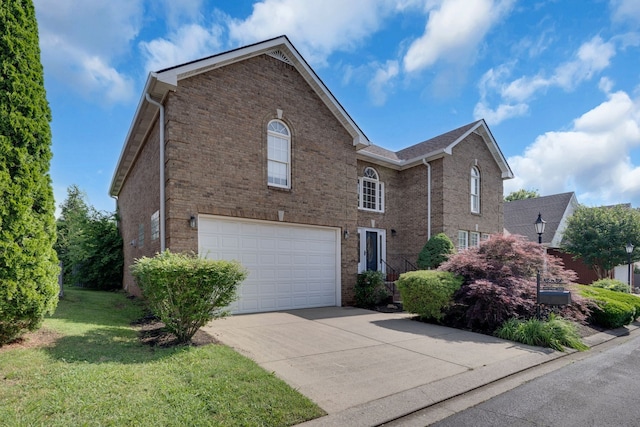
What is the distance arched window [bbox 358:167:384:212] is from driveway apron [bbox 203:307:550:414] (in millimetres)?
7137

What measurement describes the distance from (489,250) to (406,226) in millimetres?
6583

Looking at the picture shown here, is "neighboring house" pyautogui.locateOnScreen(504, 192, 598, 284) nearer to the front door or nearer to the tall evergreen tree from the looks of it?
the front door

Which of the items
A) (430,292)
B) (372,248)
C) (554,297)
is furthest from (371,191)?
(554,297)

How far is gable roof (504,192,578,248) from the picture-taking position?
23.6 metres

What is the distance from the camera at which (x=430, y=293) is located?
855cm

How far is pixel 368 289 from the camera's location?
1125cm

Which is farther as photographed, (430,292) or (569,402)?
(430,292)

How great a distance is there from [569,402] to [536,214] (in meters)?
25.4

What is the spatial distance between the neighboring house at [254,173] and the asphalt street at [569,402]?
5.41 meters

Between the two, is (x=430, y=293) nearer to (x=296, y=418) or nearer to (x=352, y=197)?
(x=352, y=197)

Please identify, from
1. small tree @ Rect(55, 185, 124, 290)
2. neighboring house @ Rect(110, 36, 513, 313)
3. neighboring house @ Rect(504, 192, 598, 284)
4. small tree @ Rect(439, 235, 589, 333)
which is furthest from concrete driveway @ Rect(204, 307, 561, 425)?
neighboring house @ Rect(504, 192, 598, 284)

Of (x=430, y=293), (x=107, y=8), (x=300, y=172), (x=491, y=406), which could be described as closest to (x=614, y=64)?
(x=430, y=293)

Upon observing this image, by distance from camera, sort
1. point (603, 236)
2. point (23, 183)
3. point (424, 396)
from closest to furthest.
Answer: point (424, 396)
point (23, 183)
point (603, 236)

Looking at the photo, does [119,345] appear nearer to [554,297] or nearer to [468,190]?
[554,297]
